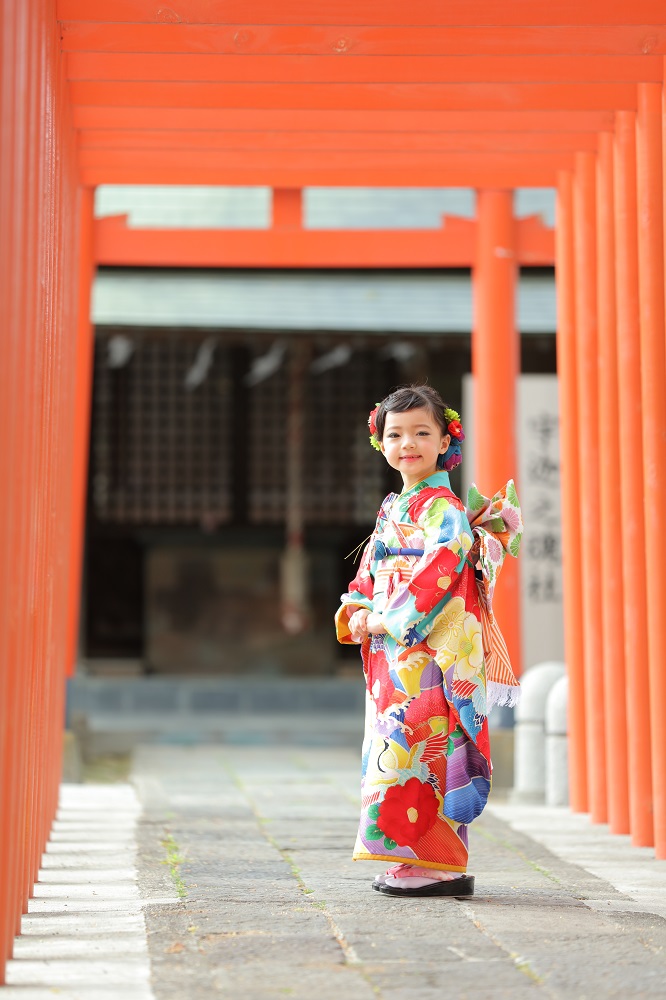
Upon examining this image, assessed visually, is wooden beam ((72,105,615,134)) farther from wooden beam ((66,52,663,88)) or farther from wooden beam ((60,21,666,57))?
wooden beam ((60,21,666,57))

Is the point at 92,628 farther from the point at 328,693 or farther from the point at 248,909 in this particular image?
the point at 248,909

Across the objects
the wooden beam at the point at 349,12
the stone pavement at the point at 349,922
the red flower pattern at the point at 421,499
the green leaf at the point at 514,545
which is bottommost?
the stone pavement at the point at 349,922

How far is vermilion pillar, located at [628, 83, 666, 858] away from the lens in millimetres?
5496

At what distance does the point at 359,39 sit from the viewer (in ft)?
17.4

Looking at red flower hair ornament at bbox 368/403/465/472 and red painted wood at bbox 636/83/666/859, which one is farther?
red painted wood at bbox 636/83/666/859

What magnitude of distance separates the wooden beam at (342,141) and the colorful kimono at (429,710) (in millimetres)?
2339

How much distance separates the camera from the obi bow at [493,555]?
192 inches

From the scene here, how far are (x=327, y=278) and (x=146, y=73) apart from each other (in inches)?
242

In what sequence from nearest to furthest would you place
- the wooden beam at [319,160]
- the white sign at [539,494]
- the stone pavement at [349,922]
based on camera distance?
the stone pavement at [349,922] → the wooden beam at [319,160] → the white sign at [539,494]

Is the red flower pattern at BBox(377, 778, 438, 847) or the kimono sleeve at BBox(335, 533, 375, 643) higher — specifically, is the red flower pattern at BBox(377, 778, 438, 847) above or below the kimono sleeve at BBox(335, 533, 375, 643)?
below

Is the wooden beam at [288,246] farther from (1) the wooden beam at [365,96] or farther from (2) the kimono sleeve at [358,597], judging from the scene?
(2) the kimono sleeve at [358,597]

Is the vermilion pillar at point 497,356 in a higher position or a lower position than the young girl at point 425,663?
higher

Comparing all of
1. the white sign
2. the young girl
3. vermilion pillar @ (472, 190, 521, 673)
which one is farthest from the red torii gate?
the white sign

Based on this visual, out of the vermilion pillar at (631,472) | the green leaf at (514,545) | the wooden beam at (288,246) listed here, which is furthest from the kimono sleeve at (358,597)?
the wooden beam at (288,246)
